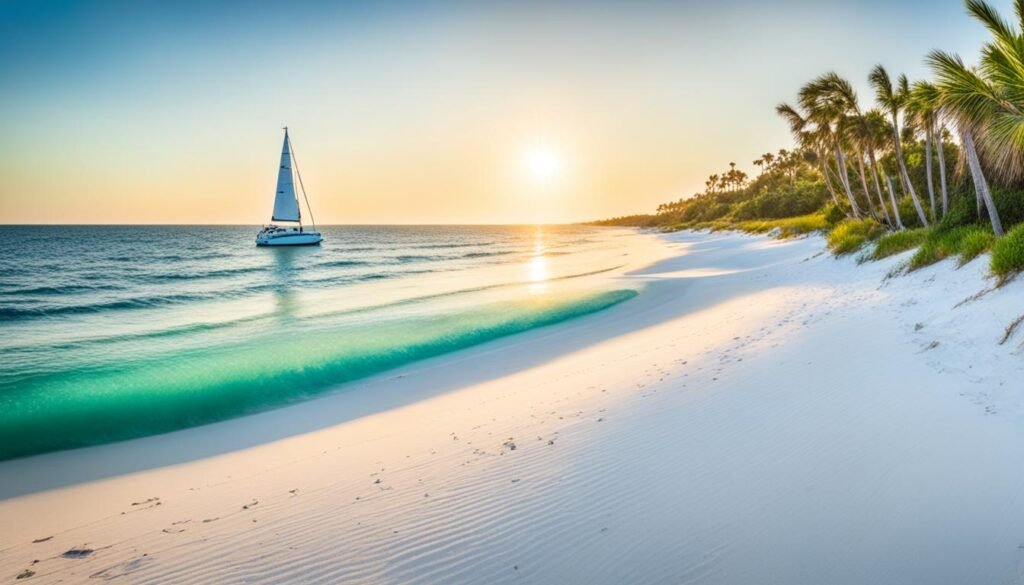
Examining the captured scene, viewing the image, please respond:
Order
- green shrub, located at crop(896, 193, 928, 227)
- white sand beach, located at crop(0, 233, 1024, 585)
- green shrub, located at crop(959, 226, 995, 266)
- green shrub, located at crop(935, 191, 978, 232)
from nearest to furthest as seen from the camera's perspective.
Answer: white sand beach, located at crop(0, 233, 1024, 585) → green shrub, located at crop(959, 226, 995, 266) → green shrub, located at crop(935, 191, 978, 232) → green shrub, located at crop(896, 193, 928, 227)

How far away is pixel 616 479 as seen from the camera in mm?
4629

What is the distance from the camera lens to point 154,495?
5.60 m

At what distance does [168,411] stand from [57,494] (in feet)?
10.1

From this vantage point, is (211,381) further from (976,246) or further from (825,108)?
(825,108)

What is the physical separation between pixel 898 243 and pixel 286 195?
58.8m

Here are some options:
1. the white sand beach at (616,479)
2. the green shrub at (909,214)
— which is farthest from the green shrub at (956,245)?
the green shrub at (909,214)

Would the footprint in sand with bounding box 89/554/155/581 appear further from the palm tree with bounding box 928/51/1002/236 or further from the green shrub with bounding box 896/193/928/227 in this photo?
the green shrub with bounding box 896/193/928/227

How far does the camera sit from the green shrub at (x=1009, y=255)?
752cm

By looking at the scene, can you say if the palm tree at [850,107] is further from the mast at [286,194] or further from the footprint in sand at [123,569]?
the mast at [286,194]

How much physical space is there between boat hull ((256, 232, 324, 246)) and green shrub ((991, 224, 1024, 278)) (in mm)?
66145

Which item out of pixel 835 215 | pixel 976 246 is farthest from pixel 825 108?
pixel 976 246

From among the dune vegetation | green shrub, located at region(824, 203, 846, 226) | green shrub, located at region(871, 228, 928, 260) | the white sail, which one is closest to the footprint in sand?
the dune vegetation

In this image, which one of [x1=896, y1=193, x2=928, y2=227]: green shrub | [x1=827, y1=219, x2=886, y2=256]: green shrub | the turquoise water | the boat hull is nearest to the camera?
the turquoise water

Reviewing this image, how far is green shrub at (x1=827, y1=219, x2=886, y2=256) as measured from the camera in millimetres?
18516
